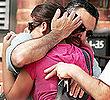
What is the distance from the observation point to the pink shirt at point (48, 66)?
197 centimetres

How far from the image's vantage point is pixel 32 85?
2.00 metres

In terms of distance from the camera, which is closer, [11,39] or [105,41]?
[11,39]

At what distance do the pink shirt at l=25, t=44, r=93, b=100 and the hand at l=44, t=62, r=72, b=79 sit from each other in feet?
0.09

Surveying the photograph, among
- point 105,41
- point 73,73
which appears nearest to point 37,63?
point 73,73

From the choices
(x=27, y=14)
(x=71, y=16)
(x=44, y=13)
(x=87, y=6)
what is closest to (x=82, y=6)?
(x=87, y=6)

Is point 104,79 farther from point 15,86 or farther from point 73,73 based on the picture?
point 15,86

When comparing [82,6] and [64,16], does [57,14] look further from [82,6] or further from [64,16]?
[82,6]

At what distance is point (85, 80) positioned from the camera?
186 centimetres

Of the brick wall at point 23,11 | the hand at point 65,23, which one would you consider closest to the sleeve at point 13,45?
the hand at point 65,23

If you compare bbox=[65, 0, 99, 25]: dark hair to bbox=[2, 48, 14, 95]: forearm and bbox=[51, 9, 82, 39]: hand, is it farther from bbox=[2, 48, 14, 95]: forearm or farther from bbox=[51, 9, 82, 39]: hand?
bbox=[2, 48, 14, 95]: forearm

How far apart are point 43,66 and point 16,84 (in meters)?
0.17

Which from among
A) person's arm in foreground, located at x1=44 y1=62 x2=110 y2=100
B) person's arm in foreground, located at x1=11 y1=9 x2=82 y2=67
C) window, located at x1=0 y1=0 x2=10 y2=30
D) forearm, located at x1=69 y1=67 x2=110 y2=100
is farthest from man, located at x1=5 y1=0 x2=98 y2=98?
window, located at x1=0 y1=0 x2=10 y2=30

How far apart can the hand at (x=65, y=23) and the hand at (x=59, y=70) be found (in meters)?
0.17

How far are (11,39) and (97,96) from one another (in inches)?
23.2
